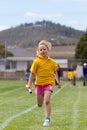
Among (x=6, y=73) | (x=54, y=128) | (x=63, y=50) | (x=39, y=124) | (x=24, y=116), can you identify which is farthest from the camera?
(x=63, y=50)

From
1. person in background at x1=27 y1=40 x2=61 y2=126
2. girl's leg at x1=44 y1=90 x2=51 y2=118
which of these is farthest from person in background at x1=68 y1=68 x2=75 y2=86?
girl's leg at x1=44 y1=90 x2=51 y2=118

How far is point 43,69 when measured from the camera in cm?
1313

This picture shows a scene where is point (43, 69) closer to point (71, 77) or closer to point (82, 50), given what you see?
point (71, 77)

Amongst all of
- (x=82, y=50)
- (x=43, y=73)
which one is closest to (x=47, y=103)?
(x=43, y=73)

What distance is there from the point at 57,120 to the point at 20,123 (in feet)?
3.75

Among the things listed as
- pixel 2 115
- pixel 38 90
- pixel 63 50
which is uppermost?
pixel 38 90

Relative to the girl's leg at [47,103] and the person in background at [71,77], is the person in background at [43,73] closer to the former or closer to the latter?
the girl's leg at [47,103]

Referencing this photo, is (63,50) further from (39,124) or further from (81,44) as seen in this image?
(39,124)

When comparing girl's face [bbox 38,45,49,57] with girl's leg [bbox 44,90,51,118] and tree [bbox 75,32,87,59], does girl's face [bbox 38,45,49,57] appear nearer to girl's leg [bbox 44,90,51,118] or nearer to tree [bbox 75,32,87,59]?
girl's leg [bbox 44,90,51,118]

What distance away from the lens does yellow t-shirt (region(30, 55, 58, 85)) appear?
43.0 ft

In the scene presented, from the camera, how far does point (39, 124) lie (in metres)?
13.0

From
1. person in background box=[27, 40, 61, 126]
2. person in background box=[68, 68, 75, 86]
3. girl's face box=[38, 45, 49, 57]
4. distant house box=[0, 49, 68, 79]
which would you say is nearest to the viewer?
girl's face box=[38, 45, 49, 57]

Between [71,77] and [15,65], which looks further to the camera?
[15,65]

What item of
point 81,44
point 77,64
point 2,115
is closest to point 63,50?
point 81,44
